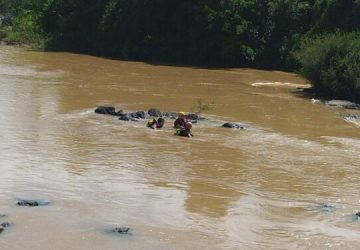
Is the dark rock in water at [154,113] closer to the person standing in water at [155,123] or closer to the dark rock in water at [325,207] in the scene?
the person standing in water at [155,123]

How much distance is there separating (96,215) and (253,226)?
7.77 feet

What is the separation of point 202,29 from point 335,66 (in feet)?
54.1

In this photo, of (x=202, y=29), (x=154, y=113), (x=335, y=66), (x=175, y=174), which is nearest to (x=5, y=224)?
(x=175, y=174)

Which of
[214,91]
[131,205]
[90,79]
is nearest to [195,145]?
[131,205]

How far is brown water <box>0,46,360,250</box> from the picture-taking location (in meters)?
9.94

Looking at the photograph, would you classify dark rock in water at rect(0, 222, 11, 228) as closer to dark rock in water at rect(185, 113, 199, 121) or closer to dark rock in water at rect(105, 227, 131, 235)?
dark rock in water at rect(105, 227, 131, 235)

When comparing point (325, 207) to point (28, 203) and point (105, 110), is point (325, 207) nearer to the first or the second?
point (28, 203)

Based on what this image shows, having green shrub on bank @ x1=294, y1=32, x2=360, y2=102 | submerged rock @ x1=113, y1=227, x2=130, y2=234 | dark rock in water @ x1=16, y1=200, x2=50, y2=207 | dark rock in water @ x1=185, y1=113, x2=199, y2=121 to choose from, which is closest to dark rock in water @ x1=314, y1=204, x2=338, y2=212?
submerged rock @ x1=113, y1=227, x2=130, y2=234

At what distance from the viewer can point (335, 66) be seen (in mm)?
28797

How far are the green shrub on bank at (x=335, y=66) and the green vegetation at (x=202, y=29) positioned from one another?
3513 millimetres

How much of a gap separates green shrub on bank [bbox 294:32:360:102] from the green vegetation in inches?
138

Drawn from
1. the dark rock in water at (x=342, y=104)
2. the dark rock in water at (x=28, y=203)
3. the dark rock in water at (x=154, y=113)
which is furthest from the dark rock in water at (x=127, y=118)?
the dark rock in water at (x=28, y=203)

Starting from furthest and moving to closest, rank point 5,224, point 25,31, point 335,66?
point 25,31, point 335,66, point 5,224

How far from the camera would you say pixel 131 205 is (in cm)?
1121
